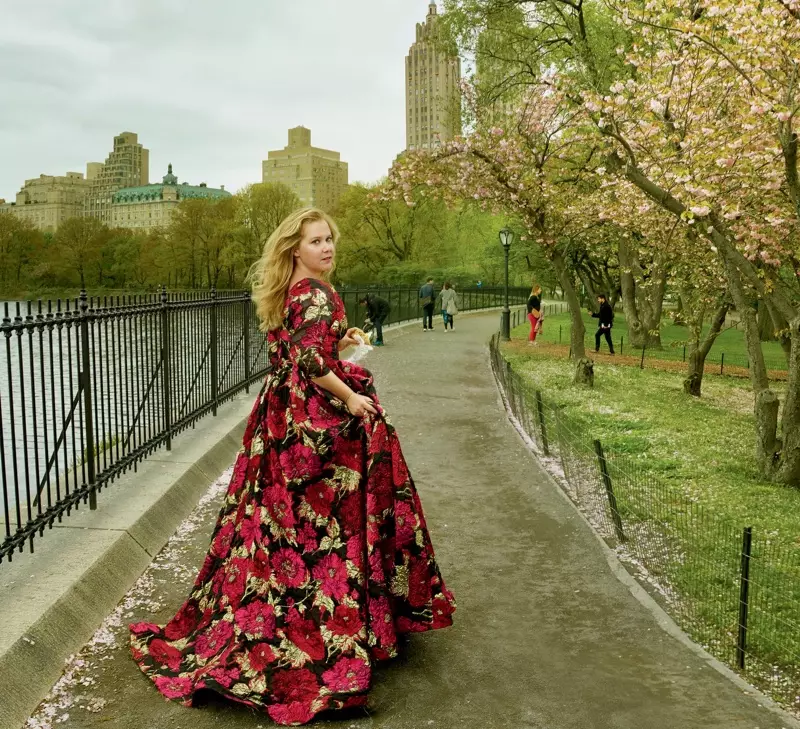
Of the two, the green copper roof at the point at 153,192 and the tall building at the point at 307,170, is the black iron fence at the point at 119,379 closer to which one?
the tall building at the point at 307,170

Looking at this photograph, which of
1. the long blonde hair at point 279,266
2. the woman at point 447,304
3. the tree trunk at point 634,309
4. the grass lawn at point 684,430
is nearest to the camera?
the long blonde hair at point 279,266

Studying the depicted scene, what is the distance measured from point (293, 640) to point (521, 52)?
16.8 metres

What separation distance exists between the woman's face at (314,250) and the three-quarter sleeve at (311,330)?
152 millimetres

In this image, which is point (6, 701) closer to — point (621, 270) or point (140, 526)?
point (140, 526)

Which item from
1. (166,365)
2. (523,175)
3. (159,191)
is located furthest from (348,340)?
(159,191)

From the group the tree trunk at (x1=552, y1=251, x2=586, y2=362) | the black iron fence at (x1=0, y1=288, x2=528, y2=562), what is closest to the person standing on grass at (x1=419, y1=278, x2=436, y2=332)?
the tree trunk at (x1=552, y1=251, x2=586, y2=362)

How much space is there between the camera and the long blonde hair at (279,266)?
402 centimetres

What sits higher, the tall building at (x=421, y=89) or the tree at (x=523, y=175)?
the tall building at (x=421, y=89)

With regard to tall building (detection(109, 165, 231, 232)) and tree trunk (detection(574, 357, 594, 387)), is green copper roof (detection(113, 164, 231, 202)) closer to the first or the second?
tall building (detection(109, 165, 231, 232))

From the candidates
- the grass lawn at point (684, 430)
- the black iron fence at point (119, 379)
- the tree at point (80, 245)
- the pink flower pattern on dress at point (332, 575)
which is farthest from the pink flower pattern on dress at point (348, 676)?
the tree at point (80, 245)

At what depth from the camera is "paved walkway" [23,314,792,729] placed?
3590mm

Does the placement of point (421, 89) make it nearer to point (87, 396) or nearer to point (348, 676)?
point (87, 396)

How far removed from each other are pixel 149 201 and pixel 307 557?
186 metres

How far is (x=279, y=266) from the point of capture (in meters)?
4.03
